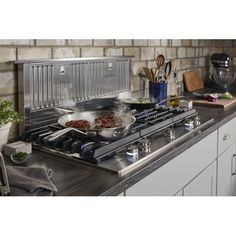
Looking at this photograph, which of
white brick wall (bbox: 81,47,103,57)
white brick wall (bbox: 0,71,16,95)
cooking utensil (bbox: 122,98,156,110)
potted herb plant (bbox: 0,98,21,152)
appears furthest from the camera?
cooking utensil (bbox: 122,98,156,110)

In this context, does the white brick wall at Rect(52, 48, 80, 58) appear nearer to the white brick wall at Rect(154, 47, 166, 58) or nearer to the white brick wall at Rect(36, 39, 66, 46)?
the white brick wall at Rect(36, 39, 66, 46)

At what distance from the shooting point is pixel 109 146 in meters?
1.16

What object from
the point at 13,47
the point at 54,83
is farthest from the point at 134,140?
the point at 13,47

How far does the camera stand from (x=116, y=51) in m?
1.92

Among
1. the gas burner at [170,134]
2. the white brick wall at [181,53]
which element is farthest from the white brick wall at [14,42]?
the white brick wall at [181,53]

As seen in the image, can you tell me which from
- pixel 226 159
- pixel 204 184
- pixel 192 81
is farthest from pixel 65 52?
pixel 192 81

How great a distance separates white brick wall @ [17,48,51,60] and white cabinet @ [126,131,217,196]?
68 cm

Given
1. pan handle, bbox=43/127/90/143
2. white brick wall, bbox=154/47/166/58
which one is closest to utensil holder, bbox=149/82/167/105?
white brick wall, bbox=154/47/166/58

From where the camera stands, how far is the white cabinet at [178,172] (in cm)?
111

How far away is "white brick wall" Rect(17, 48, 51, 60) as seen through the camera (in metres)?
1.36

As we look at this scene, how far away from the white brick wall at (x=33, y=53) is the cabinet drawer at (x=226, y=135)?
0.94 m
